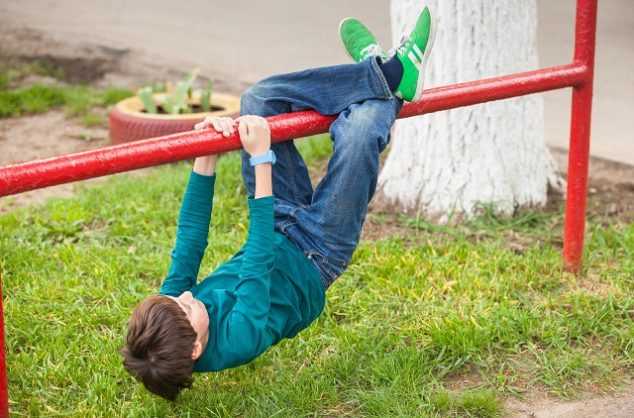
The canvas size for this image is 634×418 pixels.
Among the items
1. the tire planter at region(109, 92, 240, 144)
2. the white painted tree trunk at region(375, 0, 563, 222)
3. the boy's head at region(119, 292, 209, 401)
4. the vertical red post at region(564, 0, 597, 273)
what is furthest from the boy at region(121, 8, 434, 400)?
the tire planter at region(109, 92, 240, 144)

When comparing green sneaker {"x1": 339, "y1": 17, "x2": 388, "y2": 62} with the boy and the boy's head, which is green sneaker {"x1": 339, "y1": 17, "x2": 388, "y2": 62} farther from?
the boy's head

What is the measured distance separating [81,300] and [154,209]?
91 centimetres

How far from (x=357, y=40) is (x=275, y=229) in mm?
626

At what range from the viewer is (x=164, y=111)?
5246mm

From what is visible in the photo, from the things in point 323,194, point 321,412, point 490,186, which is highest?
point 323,194

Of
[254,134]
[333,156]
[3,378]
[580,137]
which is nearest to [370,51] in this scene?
[333,156]

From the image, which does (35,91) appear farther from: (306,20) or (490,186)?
(490,186)

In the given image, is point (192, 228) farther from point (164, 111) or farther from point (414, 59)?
point (164, 111)

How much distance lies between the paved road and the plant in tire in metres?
1.05

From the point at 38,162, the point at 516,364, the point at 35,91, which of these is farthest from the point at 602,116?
the point at 38,162

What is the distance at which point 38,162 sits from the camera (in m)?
2.17

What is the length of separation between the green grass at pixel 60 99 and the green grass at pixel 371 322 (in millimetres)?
1935

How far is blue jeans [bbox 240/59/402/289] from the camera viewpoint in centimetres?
256

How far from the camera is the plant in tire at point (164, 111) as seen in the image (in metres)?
4.83
